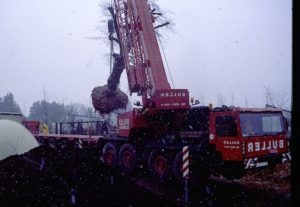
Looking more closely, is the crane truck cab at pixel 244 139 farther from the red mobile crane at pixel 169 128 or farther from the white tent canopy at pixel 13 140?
the white tent canopy at pixel 13 140

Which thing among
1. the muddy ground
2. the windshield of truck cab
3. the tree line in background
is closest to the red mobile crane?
the windshield of truck cab

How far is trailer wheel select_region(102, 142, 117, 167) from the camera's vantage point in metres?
13.8

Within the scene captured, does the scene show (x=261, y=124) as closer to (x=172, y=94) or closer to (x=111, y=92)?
(x=172, y=94)

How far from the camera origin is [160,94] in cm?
1115

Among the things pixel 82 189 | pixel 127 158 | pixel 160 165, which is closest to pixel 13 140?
pixel 82 189

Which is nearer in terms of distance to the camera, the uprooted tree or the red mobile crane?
the red mobile crane

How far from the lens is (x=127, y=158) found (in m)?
13.1

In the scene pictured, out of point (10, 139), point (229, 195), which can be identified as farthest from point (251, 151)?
point (10, 139)

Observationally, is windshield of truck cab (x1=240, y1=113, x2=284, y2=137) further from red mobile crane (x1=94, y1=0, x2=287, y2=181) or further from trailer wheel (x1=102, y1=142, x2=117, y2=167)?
trailer wheel (x1=102, y1=142, x2=117, y2=167)

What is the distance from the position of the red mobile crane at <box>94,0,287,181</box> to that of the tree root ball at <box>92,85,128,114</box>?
5.40 feet

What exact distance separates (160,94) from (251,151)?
3496mm

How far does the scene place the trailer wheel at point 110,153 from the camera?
13771 millimetres

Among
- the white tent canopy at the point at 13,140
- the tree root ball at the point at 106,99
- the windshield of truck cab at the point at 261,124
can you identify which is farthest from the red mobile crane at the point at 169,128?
the white tent canopy at the point at 13,140

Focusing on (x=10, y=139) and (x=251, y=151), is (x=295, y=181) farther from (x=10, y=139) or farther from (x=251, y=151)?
(x=10, y=139)
